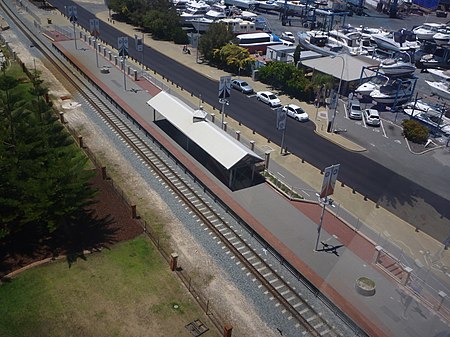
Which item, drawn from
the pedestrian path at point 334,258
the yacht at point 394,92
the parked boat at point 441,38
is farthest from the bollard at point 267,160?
the parked boat at point 441,38

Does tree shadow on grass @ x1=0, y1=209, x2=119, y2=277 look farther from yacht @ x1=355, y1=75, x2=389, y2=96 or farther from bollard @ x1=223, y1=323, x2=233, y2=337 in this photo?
yacht @ x1=355, y1=75, x2=389, y2=96

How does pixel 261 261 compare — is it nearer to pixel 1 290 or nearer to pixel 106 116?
pixel 1 290

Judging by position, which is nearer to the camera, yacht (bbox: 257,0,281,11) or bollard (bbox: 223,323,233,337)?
bollard (bbox: 223,323,233,337)

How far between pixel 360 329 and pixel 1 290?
20233 millimetres

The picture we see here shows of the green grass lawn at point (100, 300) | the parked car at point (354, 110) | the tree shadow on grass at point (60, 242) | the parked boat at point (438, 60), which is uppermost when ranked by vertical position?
the parked boat at point (438, 60)

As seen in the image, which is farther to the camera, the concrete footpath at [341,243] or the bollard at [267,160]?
the bollard at [267,160]

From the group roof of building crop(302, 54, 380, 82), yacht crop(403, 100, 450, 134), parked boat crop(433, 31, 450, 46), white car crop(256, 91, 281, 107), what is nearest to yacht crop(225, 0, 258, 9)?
parked boat crop(433, 31, 450, 46)

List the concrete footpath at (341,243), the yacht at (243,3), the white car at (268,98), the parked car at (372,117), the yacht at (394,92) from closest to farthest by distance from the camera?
the concrete footpath at (341,243), the parked car at (372,117), the white car at (268,98), the yacht at (394,92), the yacht at (243,3)

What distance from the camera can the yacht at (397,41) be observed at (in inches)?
3285

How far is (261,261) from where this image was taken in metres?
27.7

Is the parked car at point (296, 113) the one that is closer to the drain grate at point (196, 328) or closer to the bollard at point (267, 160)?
the bollard at point (267, 160)

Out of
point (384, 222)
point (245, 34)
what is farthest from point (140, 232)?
point (245, 34)

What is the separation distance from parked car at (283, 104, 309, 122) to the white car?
2259 millimetres

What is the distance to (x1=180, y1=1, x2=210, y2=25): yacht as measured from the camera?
92.5m
